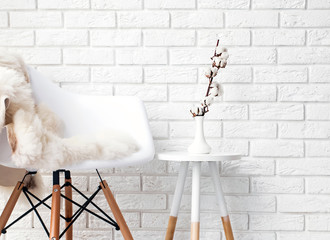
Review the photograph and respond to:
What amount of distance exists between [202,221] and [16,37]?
3.85ft

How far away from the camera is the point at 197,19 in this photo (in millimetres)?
1779

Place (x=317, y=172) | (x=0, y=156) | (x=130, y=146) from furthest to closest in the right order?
(x=317, y=172) < (x=130, y=146) < (x=0, y=156)

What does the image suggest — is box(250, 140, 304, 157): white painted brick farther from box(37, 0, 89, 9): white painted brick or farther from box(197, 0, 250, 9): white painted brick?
box(37, 0, 89, 9): white painted brick

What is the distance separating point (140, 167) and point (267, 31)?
84 centimetres

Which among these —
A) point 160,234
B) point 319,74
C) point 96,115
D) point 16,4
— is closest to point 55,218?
point 96,115

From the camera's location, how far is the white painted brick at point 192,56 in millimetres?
1778

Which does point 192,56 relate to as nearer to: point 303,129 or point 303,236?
point 303,129

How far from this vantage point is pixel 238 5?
1780 millimetres

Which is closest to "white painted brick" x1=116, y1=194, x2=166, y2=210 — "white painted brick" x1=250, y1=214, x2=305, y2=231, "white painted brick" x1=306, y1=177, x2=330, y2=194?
"white painted brick" x1=250, y1=214, x2=305, y2=231

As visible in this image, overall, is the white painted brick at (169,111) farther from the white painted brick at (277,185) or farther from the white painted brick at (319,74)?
the white painted brick at (319,74)

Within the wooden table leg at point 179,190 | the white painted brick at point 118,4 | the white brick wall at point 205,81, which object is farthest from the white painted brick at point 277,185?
the white painted brick at point 118,4

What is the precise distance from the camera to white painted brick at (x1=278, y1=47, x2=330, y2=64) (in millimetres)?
1780

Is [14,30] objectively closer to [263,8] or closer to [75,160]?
[75,160]

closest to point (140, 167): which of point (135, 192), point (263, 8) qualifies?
point (135, 192)
